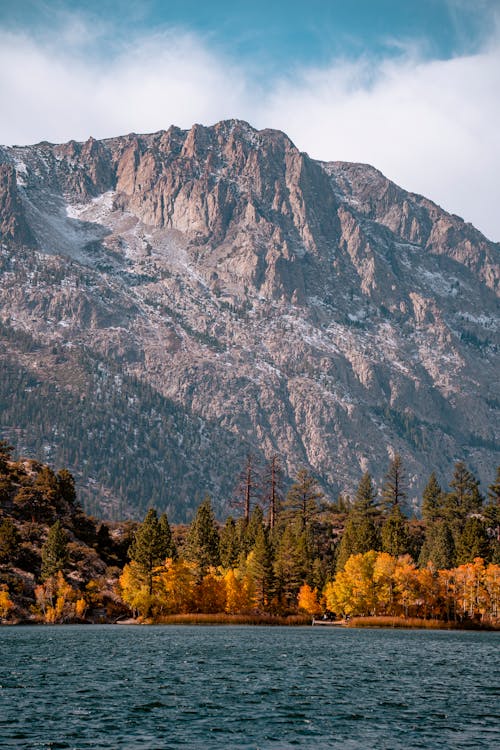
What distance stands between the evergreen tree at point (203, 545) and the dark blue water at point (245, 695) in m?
59.8

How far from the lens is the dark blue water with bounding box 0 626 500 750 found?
40125mm

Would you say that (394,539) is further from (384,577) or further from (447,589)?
(447,589)

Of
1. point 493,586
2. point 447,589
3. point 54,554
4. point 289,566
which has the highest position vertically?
point 54,554

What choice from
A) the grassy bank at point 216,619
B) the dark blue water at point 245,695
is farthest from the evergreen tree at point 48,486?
the dark blue water at point 245,695

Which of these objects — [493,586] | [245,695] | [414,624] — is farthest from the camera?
[493,586]

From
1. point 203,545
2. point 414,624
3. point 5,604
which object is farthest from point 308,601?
point 5,604

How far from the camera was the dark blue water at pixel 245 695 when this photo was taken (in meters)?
40.1

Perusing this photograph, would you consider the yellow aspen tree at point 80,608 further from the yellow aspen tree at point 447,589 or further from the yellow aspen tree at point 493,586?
the yellow aspen tree at point 493,586

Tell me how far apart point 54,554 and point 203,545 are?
2845 cm

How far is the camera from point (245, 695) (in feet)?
174

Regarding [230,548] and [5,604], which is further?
[230,548]

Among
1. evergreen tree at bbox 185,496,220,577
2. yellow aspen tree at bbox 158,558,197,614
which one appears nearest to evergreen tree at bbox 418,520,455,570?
evergreen tree at bbox 185,496,220,577

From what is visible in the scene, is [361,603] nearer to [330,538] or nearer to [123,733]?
[330,538]

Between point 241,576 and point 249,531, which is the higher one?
point 249,531
